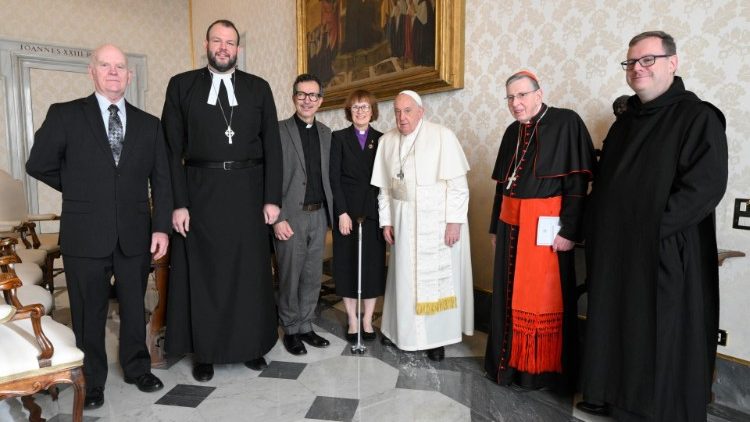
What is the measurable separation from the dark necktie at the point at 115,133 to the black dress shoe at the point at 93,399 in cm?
124

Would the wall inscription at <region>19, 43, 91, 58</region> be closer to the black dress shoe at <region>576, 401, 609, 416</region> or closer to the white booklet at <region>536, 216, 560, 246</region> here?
the white booklet at <region>536, 216, 560, 246</region>

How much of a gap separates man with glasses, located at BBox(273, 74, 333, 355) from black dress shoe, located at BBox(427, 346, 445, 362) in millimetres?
758

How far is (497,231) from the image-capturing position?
302 cm

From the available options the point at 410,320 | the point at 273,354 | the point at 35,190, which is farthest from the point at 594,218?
the point at 35,190

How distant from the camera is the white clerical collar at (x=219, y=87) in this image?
9.75ft

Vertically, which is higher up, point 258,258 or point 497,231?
point 497,231

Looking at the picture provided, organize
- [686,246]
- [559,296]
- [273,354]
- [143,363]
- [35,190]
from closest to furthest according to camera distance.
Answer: [686,246] → [559,296] → [143,363] → [273,354] → [35,190]

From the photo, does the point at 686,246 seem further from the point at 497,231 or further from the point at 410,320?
the point at 410,320

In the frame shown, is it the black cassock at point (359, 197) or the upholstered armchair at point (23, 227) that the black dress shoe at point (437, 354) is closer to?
the black cassock at point (359, 197)

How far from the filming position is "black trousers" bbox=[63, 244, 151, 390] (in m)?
2.63

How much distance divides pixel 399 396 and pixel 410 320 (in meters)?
0.60

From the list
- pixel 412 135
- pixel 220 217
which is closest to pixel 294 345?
pixel 220 217

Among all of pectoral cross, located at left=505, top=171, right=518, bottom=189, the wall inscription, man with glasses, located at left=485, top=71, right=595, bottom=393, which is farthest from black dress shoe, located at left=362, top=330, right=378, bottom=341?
the wall inscription

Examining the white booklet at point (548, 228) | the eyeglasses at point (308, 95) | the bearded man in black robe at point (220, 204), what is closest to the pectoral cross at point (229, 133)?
the bearded man in black robe at point (220, 204)
